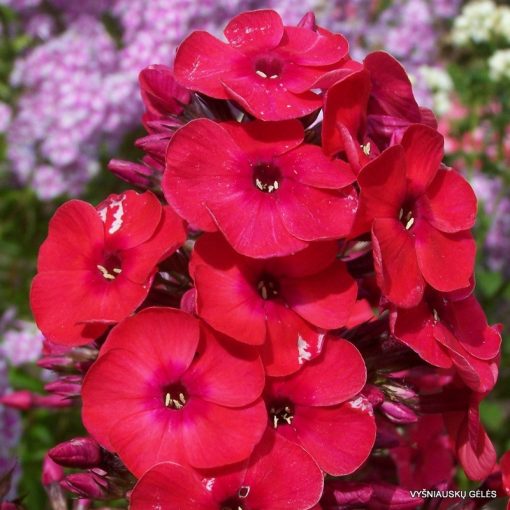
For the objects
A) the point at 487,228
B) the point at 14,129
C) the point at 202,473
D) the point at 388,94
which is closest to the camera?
the point at 202,473

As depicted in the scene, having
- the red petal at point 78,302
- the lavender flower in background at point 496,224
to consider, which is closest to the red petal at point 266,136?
the red petal at point 78,302

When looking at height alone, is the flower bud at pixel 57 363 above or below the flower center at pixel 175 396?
below

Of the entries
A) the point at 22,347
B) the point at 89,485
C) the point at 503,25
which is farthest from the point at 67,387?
the point at 503,25

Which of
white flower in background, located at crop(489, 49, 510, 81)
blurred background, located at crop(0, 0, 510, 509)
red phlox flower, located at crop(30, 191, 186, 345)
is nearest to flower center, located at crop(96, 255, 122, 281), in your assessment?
red phlox flower, located at crop(30, 191, 186, 345)

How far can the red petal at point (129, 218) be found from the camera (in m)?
1.02

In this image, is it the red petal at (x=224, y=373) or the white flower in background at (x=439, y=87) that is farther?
the white flower in background at (x=439, y=87)

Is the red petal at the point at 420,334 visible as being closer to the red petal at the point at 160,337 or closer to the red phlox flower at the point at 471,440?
the red phlox flower at the point at 471,440

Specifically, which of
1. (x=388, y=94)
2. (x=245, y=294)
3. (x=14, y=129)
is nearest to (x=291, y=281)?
(x=245, y=294)

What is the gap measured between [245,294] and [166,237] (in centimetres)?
13

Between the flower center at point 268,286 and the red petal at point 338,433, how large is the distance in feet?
0.46

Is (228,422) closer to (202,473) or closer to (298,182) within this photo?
(202,473)

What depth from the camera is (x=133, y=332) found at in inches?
36.4

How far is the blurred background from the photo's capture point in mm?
2844

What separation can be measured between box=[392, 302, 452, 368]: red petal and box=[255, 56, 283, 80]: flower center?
0.35m
